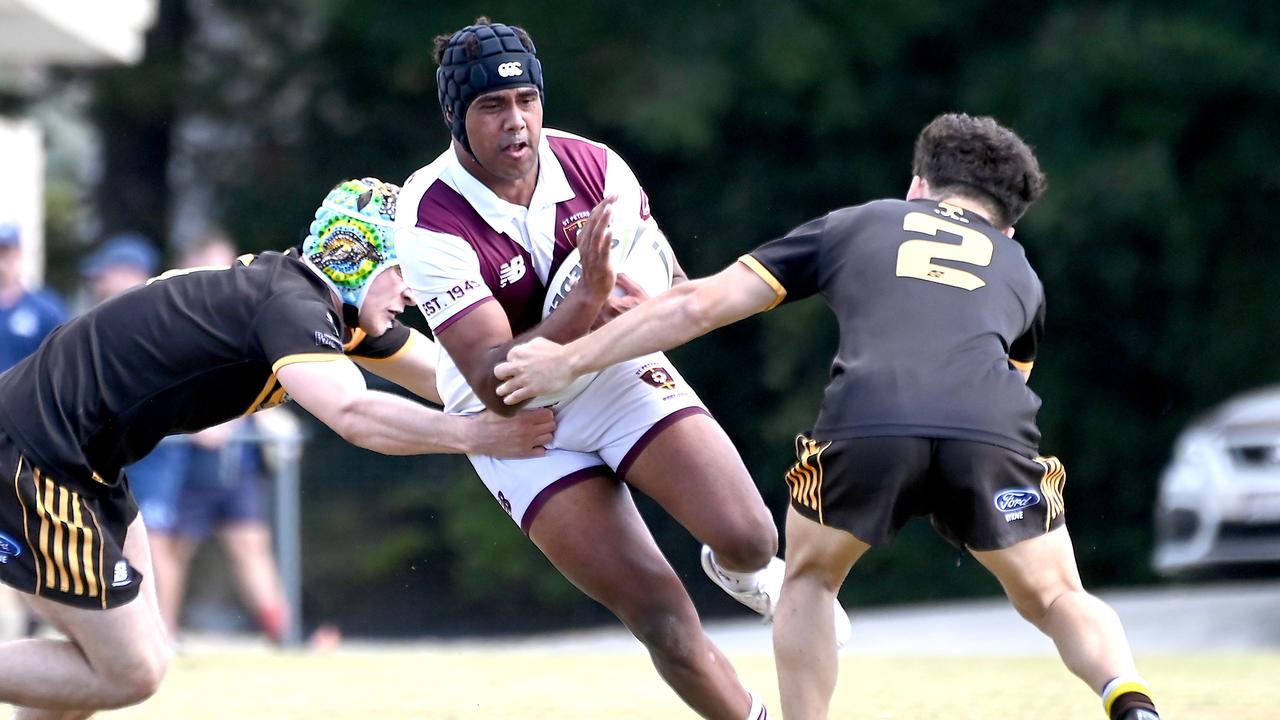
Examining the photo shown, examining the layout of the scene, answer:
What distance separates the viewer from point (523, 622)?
15.3m

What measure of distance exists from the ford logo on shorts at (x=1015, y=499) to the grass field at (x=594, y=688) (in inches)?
83.3

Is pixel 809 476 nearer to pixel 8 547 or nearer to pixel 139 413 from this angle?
pixel 139 413

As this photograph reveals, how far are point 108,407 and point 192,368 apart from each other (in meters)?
0.25

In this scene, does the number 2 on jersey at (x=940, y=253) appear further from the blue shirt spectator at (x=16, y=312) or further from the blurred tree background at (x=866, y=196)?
the blurred tree background at (x=866, y=196)

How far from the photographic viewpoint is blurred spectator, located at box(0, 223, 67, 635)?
9.18 metres

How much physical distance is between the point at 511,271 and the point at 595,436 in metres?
0.54

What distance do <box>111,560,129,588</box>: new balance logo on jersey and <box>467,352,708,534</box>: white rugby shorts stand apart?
103 centimetres

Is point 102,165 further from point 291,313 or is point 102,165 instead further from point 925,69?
point 291,313

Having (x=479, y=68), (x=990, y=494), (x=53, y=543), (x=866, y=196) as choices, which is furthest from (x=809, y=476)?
(x=866, y=196)

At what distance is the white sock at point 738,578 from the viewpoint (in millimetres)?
5031

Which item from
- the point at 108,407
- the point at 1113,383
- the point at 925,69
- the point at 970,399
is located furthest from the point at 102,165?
the point at 970,399

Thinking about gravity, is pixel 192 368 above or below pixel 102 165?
above

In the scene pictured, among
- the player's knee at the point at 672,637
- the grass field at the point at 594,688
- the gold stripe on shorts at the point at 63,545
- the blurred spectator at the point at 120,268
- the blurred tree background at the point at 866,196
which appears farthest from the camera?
the blurred tree background at the point at 866,196

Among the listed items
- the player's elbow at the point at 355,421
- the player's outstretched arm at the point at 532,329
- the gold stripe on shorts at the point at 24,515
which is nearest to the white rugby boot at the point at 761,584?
the player's outstretched arm at the point at 532,329
